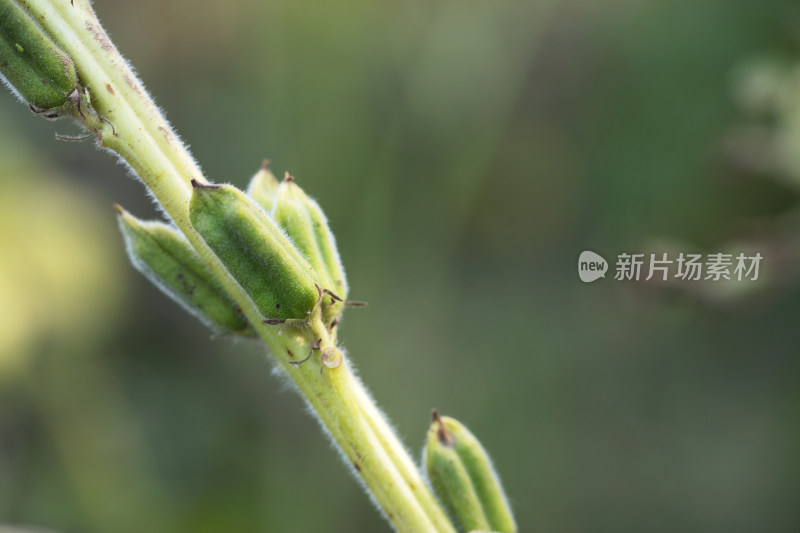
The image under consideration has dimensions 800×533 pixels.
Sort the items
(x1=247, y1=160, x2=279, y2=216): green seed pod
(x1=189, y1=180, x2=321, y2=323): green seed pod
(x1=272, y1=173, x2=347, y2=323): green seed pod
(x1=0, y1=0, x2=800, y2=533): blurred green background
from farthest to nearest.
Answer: (x1=0, y1=0, x2=800, y2=533): blurred green background
(x1=247, y1=160, x2=279, y2=216): green seed pod
(x1=272, y1=173, x2=347, y2=323): green seed pod
(x1=189, y1=180, x2=321, y2=323): green seed pod

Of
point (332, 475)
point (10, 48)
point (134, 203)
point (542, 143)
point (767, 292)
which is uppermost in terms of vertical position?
point (542, 143)

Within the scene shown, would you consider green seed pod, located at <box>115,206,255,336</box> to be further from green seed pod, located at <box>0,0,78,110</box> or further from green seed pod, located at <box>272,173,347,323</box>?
green seed pod, located at <box>0,0,78,110</box>

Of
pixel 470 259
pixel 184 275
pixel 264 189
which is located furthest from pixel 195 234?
pixel 470 259

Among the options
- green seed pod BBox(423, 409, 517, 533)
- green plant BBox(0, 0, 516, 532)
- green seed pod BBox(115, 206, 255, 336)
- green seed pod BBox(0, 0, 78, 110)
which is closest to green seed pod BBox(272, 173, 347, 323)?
green plant BBox(0, 0, 516, 532)

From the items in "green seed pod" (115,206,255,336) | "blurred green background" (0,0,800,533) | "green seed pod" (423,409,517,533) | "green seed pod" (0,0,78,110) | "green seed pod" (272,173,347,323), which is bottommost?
"green seed pod" (423,409,517,533)

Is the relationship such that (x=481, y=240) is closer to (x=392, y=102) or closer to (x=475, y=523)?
(x=392, y=102)

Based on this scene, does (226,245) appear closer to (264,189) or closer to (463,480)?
(264,189)

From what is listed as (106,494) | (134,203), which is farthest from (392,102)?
(106,494)
